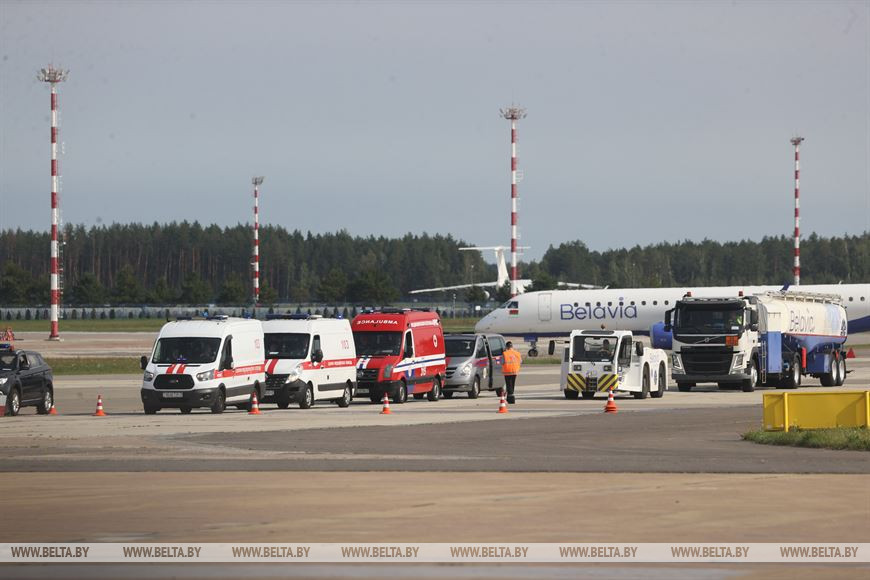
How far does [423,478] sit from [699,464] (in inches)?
177

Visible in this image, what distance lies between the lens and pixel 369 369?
39.7 m

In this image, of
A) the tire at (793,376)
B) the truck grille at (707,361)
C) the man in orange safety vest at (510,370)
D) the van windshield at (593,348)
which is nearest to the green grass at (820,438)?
the man in orange safety vest at (510,370)

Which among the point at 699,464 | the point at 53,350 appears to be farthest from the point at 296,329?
the point at 53,350

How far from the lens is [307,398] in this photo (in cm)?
3734

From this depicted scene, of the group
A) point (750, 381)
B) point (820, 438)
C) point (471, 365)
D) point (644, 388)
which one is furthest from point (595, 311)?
point (820, 438)

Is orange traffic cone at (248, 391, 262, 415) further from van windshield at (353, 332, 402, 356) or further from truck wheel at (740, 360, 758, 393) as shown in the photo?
truck wheel at (740, 360, 758, 393)

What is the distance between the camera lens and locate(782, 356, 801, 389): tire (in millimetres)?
47938

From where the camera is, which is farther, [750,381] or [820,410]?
[750,381]

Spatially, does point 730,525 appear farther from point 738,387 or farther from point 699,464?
point 738,387

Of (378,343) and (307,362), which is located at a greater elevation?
(378,343)

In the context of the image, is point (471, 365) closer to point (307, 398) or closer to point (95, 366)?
point (307, 398)

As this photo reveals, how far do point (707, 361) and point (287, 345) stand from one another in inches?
586

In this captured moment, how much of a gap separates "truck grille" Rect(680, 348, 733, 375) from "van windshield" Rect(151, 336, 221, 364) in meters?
17.3

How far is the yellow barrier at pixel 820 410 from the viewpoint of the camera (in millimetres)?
27453
